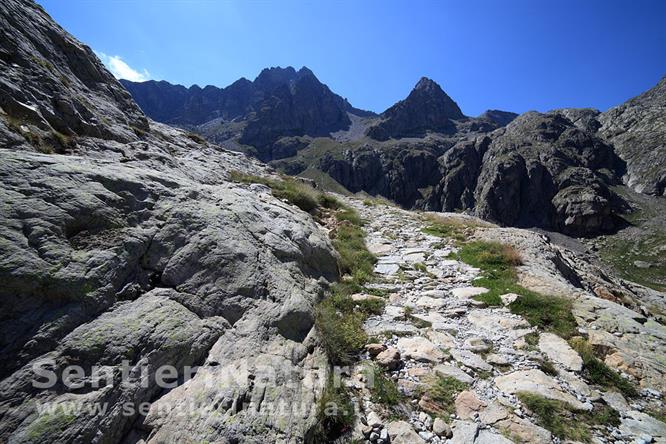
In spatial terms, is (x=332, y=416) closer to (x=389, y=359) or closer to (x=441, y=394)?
(x=389, y=359)

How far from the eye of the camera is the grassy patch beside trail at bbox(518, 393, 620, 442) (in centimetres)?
525

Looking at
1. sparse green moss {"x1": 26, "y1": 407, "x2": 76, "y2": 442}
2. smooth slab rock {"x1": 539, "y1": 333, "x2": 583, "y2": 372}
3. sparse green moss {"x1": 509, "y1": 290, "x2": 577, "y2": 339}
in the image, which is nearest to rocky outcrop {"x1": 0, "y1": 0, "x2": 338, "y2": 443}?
sparse green moss {"x1": 26, "y1": 407, "x2": 76, "y2": 442}

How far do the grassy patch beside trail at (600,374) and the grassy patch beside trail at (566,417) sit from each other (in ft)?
2.75

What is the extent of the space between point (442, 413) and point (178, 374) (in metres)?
4.77

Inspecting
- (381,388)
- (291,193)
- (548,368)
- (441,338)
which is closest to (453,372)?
(441,338)

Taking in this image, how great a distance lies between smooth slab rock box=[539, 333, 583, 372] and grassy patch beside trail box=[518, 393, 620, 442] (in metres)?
1.16

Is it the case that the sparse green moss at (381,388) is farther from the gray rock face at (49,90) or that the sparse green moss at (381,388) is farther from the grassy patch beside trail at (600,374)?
the gray rock face at (49,90)

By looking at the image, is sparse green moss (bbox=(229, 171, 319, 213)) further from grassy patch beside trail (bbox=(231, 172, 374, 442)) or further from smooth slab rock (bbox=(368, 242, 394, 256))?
smooth slab rock (bbox=(368, 242, 394, 256))

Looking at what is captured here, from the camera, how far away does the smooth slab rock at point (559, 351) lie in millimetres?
6914

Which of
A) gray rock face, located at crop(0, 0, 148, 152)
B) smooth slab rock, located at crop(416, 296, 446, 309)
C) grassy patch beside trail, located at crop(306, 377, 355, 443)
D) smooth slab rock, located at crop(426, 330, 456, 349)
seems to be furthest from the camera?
smooth slab rock, located at crop(416, 296, 446, 309)

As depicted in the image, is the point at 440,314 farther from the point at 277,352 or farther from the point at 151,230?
the point at 151,230

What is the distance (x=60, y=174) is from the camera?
6.40 m

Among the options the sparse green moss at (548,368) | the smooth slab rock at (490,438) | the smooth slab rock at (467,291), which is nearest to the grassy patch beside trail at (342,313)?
the smooth slab rock at (490,438)

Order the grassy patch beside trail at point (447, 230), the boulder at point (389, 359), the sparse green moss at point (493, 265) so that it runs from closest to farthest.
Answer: the boulder at point (389, 359)
the sparse green moss at point (493, 265)
the grassy patch beside trail at point (447, 230)
